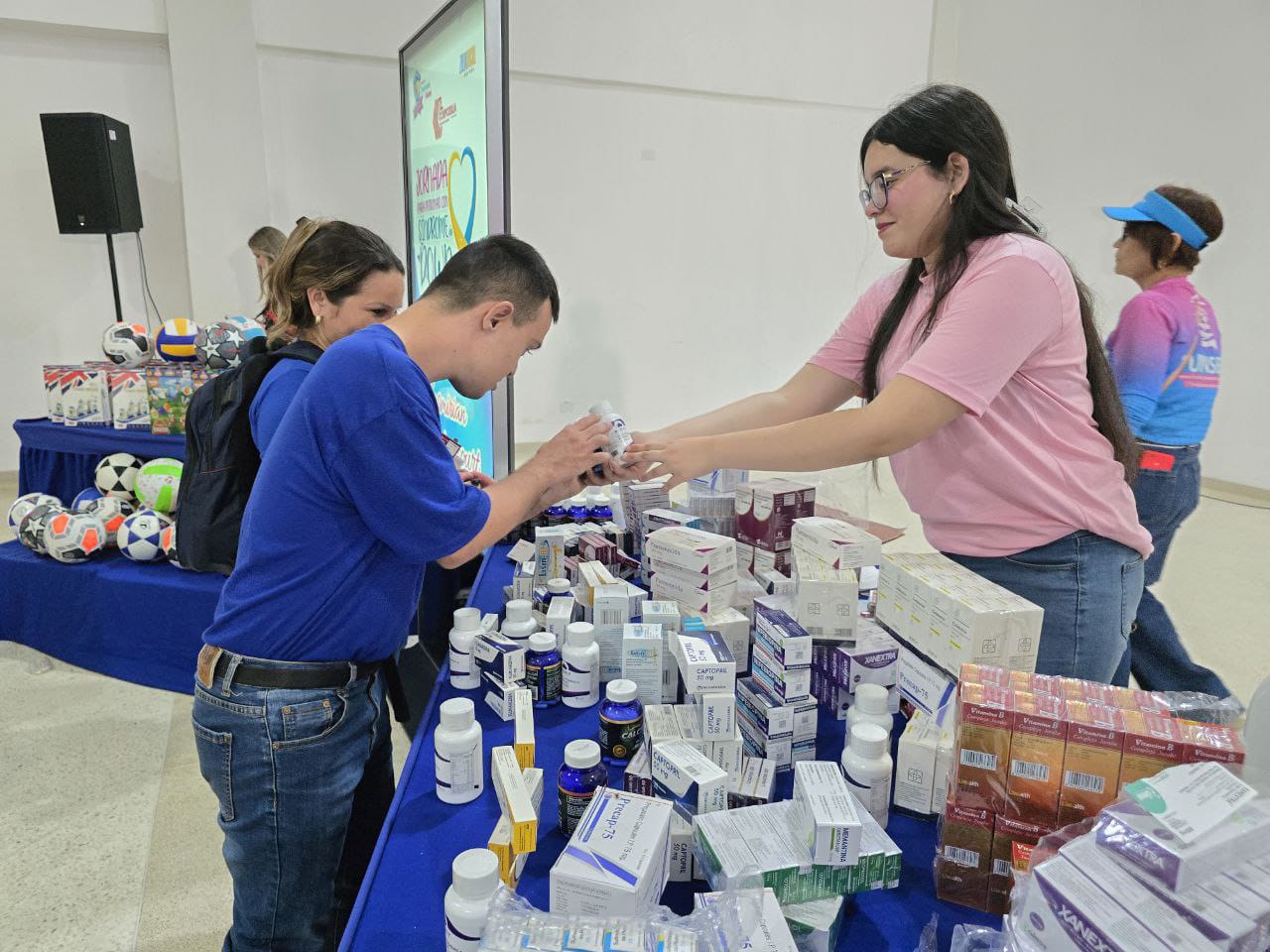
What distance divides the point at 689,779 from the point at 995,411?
2.62 ft

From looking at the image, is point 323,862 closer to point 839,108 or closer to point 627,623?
point 627,623

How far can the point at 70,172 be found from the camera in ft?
15.4

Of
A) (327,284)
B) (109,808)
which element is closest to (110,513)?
(109,808)

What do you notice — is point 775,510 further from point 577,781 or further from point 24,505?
point 24,505

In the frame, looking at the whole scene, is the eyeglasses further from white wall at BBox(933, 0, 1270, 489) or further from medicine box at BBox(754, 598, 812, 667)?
white wall at BBox(933, 0, 1270, 489)

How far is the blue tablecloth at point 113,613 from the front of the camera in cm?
289

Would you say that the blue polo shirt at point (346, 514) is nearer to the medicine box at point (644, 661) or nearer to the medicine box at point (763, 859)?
the medicine box at point (644, 661)

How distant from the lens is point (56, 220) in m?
5.33

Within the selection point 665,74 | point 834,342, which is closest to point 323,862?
point 834,342

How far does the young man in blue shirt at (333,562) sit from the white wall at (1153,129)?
651cm

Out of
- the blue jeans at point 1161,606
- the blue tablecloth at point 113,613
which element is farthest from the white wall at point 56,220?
the blue jeans at point 1161,606

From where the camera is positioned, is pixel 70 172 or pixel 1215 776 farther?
pixel 70 172

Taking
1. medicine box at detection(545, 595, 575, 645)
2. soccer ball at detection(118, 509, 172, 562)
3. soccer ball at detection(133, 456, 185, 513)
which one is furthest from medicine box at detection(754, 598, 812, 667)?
soccer ball at detection(133, 456, 185, 513)

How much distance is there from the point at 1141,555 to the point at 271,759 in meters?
1.48
